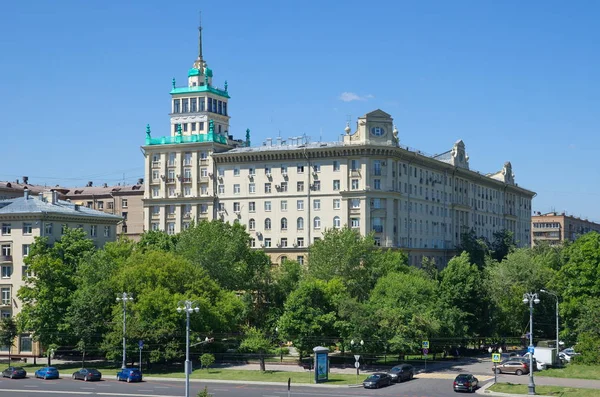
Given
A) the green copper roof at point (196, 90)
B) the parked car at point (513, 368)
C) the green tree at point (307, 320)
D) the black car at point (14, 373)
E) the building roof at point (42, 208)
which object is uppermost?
the green copper roof at point (196, 90)

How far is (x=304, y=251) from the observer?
131 m

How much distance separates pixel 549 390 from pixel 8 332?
60.4 metres

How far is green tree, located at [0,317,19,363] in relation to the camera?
103m

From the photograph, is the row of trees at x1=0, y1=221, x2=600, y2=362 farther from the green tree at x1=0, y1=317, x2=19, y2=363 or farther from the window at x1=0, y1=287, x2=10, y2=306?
the window at x1=0, y1=287, x2=10, y2=306

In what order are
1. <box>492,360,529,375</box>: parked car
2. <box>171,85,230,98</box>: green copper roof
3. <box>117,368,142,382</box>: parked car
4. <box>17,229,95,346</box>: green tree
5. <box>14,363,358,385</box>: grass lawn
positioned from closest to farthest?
<box>14,363,358,385</box>: grass lawn → <box>117,368,142,382</box>: parked car → <box>492,360,529,375</box>: parked car → <box>17,229,95,346</box>: green tree → <box>171,85,230,98</box>: green copper roof

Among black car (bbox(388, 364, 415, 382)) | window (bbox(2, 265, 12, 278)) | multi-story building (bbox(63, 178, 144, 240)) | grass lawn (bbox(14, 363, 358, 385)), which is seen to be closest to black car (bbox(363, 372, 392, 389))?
black car (bbox(388, 364, 415, 382))

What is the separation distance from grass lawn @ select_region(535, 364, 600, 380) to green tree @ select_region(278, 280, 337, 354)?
64.7ft

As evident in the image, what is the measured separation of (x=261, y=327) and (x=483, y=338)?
979 inches

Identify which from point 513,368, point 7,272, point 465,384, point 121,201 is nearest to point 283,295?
point 7,272

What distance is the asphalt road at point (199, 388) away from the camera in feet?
231

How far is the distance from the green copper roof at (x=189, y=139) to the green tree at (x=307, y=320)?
2129 inches

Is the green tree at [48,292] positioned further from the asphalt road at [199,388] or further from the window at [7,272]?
the asphalt road at [199,388]

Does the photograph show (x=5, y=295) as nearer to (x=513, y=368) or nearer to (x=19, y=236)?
(x=19, y=236)

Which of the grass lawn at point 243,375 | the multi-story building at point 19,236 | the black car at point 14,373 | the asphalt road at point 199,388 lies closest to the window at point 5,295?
the multi-story building at point 19,236
